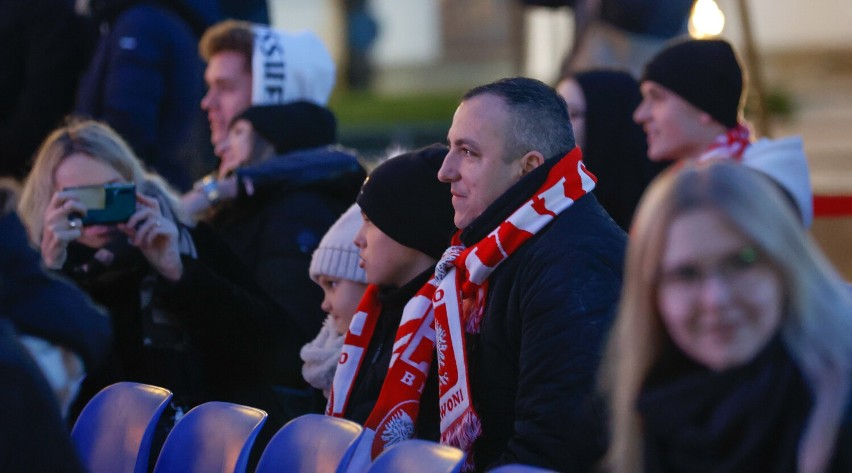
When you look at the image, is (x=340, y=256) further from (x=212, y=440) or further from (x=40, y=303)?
(x=40, y=303)

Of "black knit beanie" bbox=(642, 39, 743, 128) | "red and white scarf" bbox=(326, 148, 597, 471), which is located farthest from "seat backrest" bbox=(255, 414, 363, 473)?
"black knit beanie" bbox=(642, 39, 743, 128)

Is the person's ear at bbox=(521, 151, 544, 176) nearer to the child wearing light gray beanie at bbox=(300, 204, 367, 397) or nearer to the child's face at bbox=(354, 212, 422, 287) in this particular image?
the child's face at bbox=(354, 212, 422, 287)

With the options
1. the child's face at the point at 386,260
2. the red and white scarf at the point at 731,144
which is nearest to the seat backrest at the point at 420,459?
the child's face at the point at 386,260

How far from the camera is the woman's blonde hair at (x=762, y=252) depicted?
200 cm

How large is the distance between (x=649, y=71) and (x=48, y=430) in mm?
3006

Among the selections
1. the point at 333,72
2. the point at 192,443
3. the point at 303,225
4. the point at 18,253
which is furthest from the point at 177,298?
the point at 333,72

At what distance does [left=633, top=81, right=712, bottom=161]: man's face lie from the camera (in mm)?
4371

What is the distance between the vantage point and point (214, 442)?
2.87 metres

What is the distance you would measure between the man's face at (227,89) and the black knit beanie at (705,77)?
1662 mm

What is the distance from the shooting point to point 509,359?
3037mm

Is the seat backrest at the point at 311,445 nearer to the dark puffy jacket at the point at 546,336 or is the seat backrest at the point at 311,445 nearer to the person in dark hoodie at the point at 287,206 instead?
the dark puffy jacket at the point at 546,336

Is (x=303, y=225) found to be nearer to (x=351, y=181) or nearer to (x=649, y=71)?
(x=351, y=181)

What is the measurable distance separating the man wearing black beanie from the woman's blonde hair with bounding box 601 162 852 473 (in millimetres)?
1298

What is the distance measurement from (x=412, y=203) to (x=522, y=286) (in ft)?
2.04
